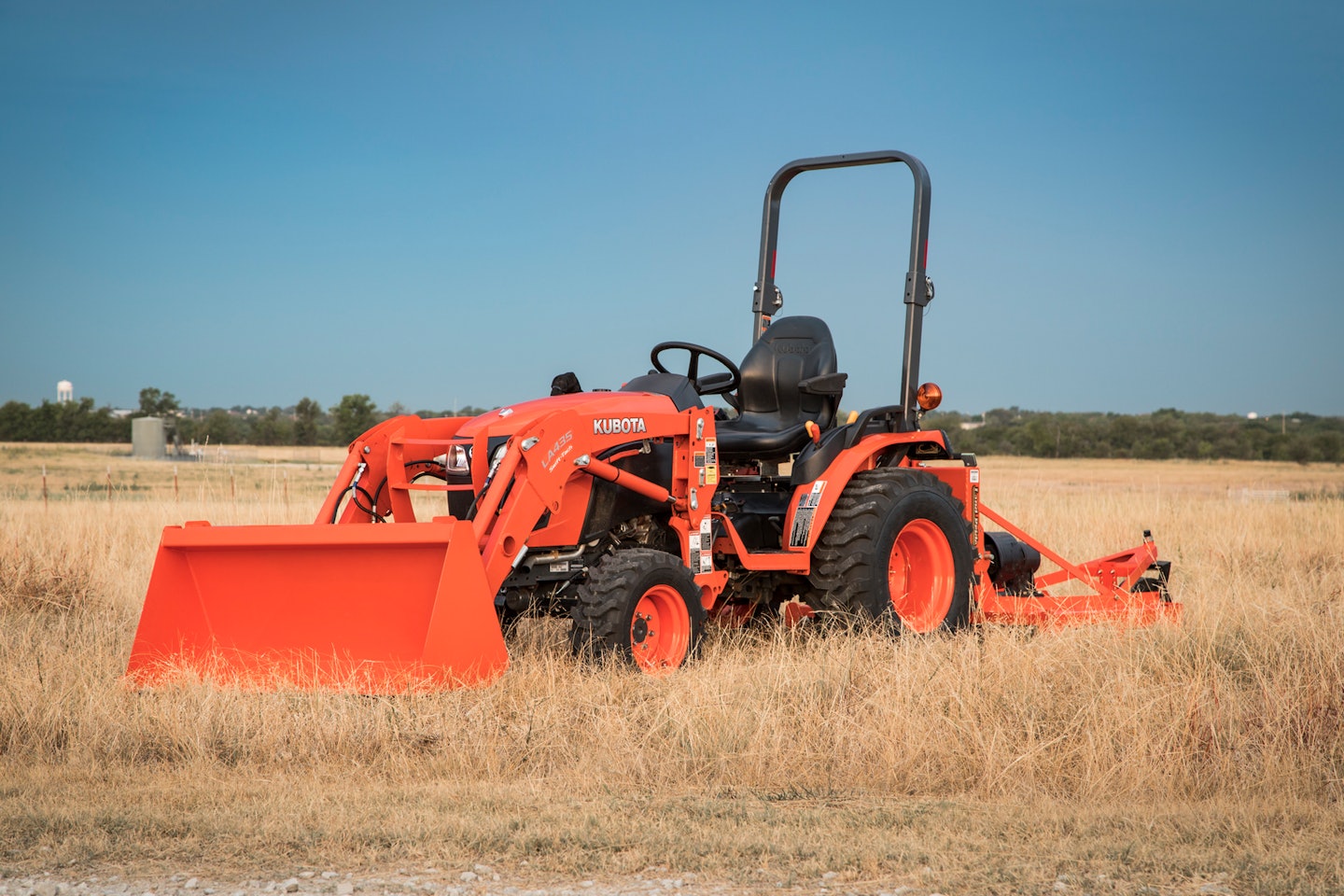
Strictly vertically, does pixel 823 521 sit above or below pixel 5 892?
above

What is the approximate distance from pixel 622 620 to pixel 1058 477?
31232mm

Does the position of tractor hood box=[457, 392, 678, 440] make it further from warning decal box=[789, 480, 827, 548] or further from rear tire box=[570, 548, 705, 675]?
warning decal box=[789, 480, 827, 548]

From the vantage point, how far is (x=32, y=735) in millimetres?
5367

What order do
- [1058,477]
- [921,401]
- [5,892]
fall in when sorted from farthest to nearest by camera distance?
[1058,477], [921,401], [5,892]

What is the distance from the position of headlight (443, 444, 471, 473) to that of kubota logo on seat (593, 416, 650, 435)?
2.38ft

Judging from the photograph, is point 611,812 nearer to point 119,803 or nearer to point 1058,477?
point 119,803

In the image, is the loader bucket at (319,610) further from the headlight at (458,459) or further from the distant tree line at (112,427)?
the distant tree line at (112,427)

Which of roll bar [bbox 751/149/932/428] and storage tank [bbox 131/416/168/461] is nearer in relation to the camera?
roll bar [bbox 751/149/932/428]

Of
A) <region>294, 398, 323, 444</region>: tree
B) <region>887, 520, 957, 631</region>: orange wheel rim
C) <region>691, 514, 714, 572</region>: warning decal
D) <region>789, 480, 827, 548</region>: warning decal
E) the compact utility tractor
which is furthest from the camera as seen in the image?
<region>294, 398, 323, 444</region>: tree

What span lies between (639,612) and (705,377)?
92.9 inches

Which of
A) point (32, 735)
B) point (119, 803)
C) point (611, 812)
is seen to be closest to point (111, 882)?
point (119, 803)

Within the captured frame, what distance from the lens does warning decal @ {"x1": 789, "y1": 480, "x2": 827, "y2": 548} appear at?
693 cm

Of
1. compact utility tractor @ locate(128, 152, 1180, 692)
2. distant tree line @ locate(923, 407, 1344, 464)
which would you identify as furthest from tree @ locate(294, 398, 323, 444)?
compact utility tractor @ locate(128, 152, 1180, 692)

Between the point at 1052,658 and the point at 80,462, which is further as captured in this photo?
the point at 80,462
